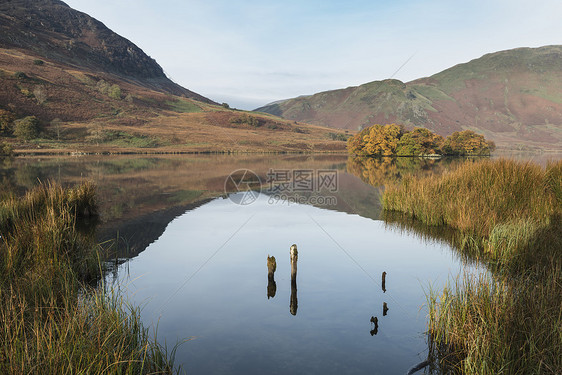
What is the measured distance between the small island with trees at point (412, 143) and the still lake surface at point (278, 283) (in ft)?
179

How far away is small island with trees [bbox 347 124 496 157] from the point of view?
2788 inches

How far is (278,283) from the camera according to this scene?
29.4 feet

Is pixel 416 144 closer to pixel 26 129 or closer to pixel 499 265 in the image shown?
pixel 499 265

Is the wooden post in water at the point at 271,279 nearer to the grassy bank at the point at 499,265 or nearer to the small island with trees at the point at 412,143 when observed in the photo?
the grassy bank at the point at 499,265

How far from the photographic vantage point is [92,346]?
3.98 m

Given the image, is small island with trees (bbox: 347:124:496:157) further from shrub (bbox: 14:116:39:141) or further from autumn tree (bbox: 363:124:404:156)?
shrub (bbox: 14:116:39:141)

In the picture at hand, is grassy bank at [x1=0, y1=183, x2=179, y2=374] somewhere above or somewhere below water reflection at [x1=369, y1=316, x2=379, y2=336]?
above

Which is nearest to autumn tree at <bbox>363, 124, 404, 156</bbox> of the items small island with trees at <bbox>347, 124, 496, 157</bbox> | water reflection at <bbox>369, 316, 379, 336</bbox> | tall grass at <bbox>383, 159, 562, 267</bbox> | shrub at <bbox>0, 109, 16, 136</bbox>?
small island with trees at <bbox>347, 124, 496, 157</bbox>

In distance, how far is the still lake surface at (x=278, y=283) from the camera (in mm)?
5785

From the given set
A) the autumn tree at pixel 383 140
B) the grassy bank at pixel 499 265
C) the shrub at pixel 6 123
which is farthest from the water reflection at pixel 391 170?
the shrub at pixel 6 123

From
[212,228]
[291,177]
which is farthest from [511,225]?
[291,177]

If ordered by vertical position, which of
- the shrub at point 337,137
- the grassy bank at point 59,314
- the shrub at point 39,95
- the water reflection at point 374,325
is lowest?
the water reflection at point 374,325

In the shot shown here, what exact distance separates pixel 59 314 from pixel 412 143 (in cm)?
7171
